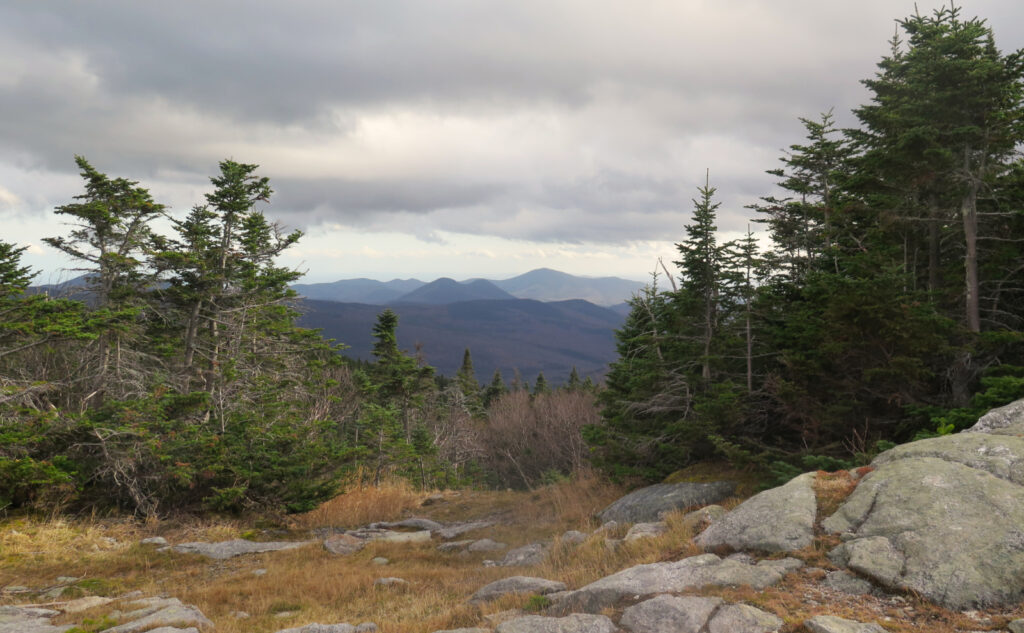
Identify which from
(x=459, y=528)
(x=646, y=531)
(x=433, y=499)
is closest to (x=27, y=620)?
(x=646, y=531)

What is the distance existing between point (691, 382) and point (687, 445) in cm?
157

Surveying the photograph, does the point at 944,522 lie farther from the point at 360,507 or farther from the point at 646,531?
the point at 360,507

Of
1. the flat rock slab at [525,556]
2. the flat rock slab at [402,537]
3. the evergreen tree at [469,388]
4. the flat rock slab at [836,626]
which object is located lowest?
the evergreen tree at [469,388]

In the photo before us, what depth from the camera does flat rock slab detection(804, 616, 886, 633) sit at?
429 cm

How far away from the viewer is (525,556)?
10.3 m

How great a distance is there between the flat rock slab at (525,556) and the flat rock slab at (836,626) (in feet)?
18.2

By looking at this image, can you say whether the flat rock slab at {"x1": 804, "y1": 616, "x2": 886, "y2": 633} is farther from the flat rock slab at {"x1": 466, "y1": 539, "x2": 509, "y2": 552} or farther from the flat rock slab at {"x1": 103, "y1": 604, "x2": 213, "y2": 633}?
the flat rock slab at {"x1": 466, "y1": 539, "x2": 509, "y2": 552}

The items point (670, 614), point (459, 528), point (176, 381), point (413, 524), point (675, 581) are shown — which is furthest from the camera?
point (176, 381)

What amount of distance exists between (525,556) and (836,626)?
6.81 m

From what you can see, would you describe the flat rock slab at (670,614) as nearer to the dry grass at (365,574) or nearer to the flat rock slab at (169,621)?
the dry grass at (365,574)

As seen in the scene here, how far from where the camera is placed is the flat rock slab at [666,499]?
10.8 metres

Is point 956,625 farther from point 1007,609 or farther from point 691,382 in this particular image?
point 691,382

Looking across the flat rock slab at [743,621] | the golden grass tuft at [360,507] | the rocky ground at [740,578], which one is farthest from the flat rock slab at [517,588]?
the golden grass tuft at [360,507]

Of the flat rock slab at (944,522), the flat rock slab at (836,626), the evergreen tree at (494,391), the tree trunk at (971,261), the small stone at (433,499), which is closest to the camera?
→ the flat rock slab at (836,626)
